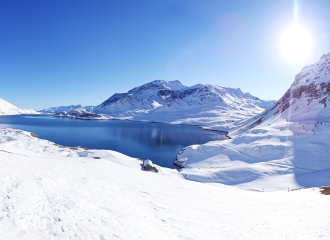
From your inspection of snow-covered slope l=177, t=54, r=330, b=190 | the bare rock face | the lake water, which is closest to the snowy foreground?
snow-covered slope l=177, t=54, r=330, b=190

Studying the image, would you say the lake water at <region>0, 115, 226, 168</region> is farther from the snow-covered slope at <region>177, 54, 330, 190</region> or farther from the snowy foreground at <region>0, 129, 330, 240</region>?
the snowy foreground at <region>0, 129, 330, 240</region>

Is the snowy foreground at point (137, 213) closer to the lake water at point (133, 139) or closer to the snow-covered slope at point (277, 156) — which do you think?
the snow-covered slope at point (277, 156)

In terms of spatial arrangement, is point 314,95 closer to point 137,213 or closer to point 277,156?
point 277,156

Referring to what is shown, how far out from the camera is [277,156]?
36938 mm

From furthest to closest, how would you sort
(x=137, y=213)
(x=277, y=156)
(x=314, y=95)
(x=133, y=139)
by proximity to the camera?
(x=133, y=139), (x=314, y=95), (x=277, y=156), (x=137, y=213)

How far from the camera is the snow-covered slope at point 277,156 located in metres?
28.4

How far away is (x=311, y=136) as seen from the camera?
1630 inches

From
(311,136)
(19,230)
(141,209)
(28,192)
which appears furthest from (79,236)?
(311,136)

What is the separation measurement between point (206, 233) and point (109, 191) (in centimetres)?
828

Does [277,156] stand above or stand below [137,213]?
below

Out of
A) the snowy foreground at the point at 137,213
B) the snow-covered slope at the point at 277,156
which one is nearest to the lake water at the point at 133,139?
the snow-covered slope at the point at 277,156

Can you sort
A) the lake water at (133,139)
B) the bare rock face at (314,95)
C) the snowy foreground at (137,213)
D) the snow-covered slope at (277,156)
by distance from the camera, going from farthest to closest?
the bare rock face at (314,95), the lake water at (133,139), the snow-covered slope at (277,156), the snowy foreground at (137,213)

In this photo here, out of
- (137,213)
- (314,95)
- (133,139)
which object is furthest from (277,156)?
(133,139)

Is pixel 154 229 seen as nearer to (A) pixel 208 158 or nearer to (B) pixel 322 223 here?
(B) pixel 322 223
